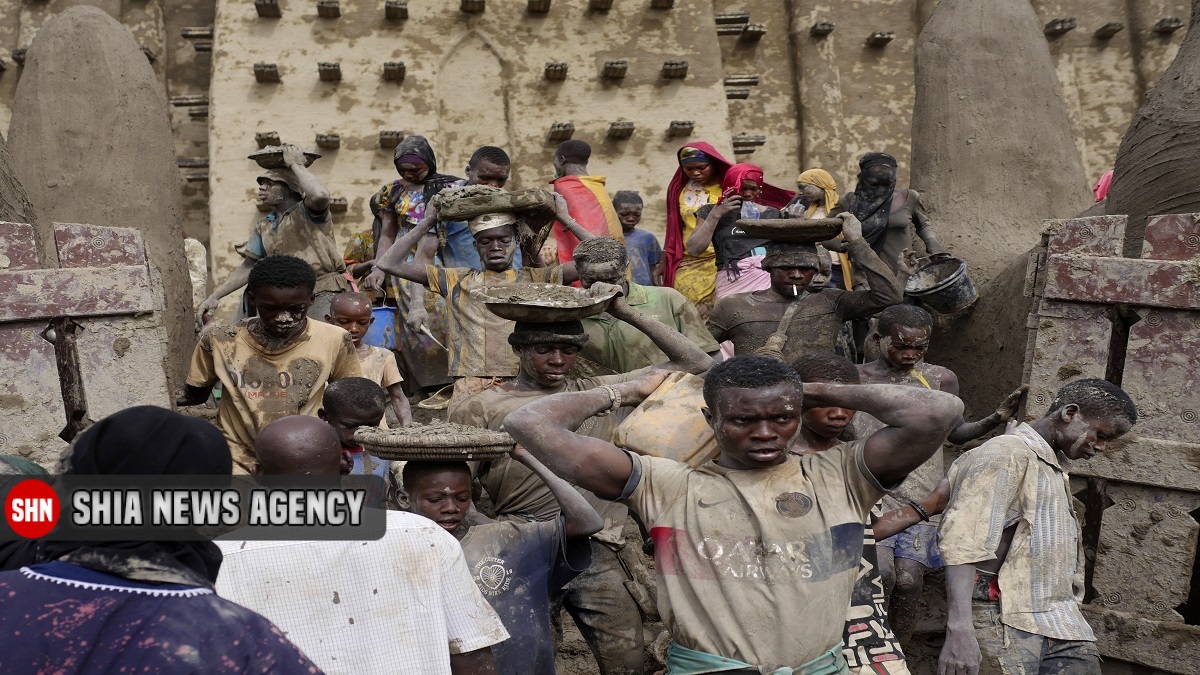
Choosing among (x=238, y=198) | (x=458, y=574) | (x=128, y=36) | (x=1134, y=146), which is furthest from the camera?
(x=238, y=198)

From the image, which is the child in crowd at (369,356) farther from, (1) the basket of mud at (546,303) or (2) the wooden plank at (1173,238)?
(2) the wooden plank at (1173,238)

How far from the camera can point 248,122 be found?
12.1 meters

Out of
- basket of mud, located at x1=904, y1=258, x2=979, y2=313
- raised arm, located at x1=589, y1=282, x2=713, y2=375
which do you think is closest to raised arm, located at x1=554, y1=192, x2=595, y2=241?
basket of mud, located at x1=904, y1=258, x2=979, y2=313

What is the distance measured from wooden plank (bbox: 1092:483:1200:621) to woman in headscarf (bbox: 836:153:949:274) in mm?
2776

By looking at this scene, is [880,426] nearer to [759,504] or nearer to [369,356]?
[759,504]

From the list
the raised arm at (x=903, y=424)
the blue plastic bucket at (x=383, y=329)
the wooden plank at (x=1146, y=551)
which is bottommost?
the wooden plank at (x=1146, y=551)

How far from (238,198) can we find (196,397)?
20.1 ft

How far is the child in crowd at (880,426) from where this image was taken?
5977 mm

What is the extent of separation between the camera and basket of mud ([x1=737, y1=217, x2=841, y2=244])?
23.8ft

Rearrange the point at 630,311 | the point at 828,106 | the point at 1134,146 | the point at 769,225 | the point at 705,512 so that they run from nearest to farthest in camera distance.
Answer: the point at 705,512 < the point at 630,311 < the point at 769,225 < the point at 1134,146 < the point at 828,106

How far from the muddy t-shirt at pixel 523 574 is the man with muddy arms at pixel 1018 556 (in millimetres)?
1474

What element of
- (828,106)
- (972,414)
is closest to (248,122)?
(828,106)

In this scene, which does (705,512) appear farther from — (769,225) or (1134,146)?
(1134,146)

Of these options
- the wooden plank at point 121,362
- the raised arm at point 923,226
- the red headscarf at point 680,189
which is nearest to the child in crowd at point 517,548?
the wooden plank at point 121,362
